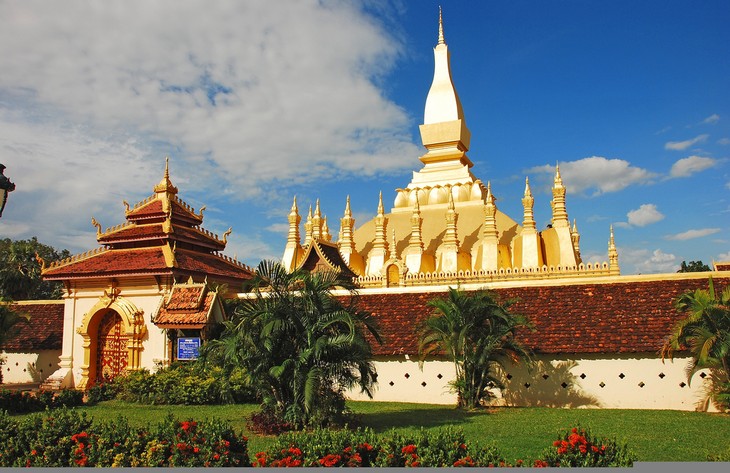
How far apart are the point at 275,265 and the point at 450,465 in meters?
6.26

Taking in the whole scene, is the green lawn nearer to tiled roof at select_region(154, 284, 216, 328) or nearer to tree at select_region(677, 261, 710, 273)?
tiled roof at select_region(154, 284, 216, 328)

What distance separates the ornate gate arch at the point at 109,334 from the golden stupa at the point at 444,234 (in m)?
6.02

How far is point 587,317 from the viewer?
16.3m

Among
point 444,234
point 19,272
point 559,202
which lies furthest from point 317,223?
point 19,272

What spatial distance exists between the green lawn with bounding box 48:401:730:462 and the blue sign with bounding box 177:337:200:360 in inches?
96.0

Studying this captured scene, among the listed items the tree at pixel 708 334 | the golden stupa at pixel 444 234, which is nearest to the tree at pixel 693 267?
the golden stupa at pixel 444 234

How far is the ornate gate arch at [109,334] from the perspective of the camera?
19.8 meters

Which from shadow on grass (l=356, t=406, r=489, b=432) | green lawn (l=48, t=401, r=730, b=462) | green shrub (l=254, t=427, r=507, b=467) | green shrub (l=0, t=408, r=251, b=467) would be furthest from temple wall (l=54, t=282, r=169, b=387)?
green shrub (l=254, t=427, r=507, b=467)

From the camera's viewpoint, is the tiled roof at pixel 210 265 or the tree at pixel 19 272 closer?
the tiled roof at pixel 210 265

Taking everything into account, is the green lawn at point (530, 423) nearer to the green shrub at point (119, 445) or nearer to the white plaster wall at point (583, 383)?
the white plaster wall at point (583, 383)

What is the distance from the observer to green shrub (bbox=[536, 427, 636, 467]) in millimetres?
7004

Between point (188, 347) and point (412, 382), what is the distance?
21.9ft

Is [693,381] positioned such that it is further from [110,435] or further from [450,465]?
[110,435]

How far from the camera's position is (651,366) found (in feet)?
49.1
